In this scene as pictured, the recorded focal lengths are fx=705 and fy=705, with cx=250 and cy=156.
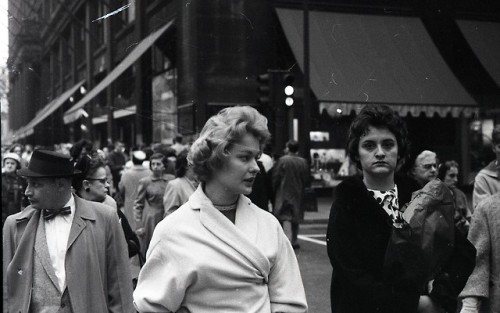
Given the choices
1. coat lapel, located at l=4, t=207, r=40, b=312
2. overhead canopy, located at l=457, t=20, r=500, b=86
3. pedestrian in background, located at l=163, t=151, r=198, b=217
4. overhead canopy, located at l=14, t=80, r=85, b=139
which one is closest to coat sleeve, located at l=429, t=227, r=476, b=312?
coat lapel, located at l=4, t=207, r=40, b=312

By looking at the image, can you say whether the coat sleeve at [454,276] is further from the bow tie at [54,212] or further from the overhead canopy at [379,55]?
the overhead canopy at [379,55]

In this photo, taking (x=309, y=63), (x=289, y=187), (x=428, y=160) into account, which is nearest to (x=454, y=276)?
(x=428, y=160)

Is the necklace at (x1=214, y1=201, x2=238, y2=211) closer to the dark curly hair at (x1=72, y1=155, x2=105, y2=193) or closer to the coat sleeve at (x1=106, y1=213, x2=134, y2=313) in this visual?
the coat sleeve at (x1=106, y1=213, x2=134, y2=313)

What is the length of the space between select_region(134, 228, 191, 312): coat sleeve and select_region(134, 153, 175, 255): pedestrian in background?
5801 mm

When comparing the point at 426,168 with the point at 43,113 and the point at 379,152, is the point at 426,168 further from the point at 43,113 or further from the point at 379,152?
the point at 43,113

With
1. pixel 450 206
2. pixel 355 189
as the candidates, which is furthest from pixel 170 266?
pixel 450 206

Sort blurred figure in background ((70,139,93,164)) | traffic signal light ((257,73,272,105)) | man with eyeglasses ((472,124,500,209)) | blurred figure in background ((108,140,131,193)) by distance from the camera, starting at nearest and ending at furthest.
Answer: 1. man with eyeglasses ((472,124,500,209))
2. blurred figure in background ((70,139,93,164))
3. traffic signal light ((257,73,272,105))
4. blurred figure in background ((108,140,131,193))

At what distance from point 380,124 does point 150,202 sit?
5778 mm

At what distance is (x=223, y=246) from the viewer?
2.61 m

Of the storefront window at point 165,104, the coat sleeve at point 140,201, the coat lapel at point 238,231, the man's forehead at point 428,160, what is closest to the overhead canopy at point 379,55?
the storefront window at point 165,104

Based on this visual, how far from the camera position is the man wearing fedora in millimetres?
3852

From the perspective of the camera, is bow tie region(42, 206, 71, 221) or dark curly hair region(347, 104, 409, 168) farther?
bow tie region(42, 206, 71, 221)

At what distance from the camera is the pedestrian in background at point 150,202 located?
8524 mm

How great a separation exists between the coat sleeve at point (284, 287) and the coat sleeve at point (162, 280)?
351 millimetres
